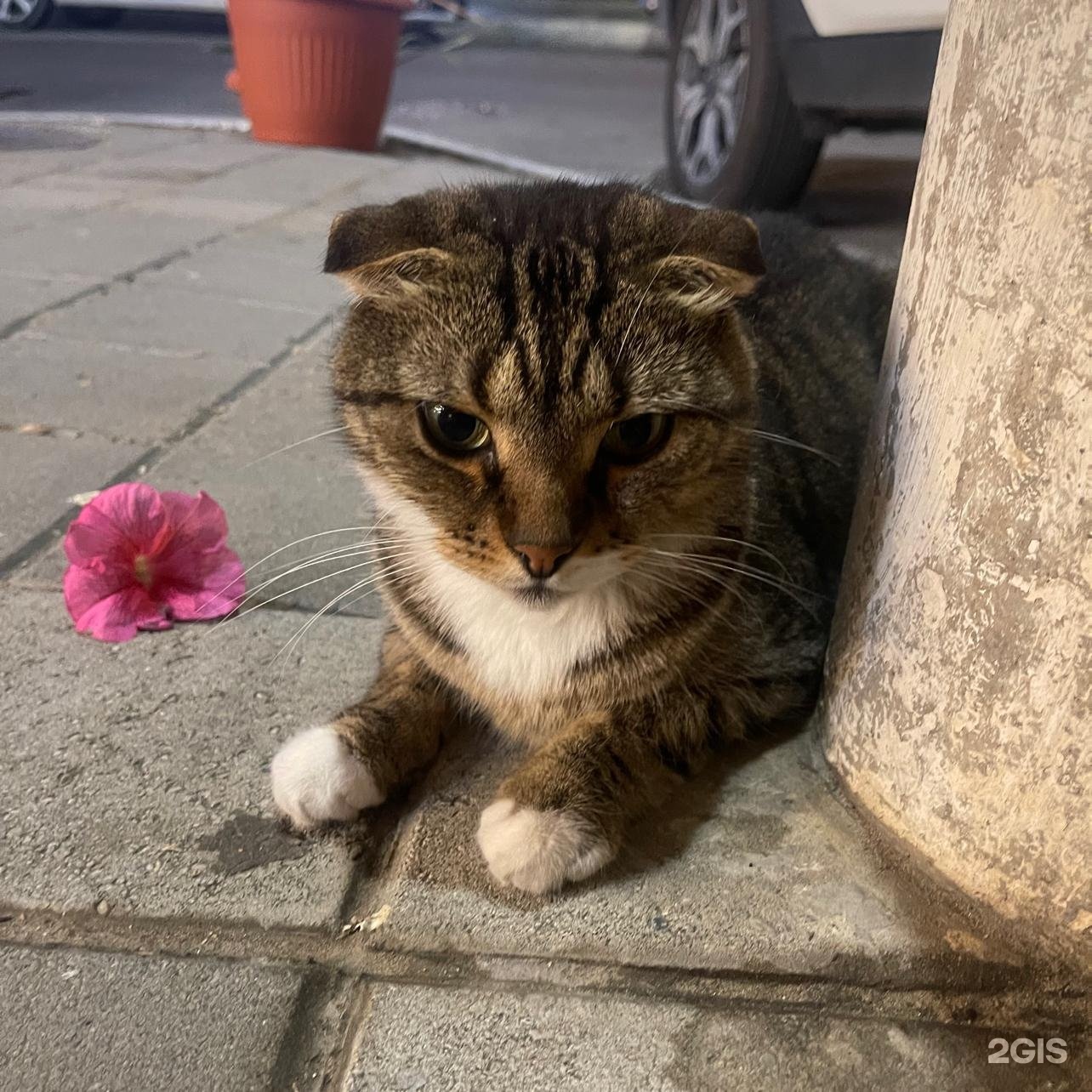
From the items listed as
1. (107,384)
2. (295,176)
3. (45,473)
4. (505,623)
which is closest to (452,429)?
(505,623)

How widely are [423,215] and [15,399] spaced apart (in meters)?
1.62

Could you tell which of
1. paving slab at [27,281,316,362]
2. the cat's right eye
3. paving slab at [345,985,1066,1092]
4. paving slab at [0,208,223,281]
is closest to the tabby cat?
the cat's right eye

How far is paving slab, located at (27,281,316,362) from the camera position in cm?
283

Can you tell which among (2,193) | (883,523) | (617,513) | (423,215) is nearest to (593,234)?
(423,215)

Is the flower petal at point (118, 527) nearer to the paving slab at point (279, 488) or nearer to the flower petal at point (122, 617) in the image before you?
the flower petal at point (122, 617)

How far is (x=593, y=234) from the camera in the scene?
1.28 metres

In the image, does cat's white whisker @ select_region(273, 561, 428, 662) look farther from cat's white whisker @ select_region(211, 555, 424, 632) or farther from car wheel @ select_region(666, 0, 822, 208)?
car wheel @ select_region(666, 0, 822, 208)

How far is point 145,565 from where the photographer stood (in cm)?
168

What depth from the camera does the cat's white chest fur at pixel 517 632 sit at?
1.35 m

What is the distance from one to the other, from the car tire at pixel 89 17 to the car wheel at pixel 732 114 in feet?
30.0

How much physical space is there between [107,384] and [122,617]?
1149mm

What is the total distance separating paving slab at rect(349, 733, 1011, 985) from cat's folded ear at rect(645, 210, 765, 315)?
2.27 feet

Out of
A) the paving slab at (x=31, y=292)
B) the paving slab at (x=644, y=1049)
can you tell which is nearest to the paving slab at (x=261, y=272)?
the paving slab at (x=31, y=292)

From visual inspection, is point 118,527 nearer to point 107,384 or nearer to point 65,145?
point 107,384
